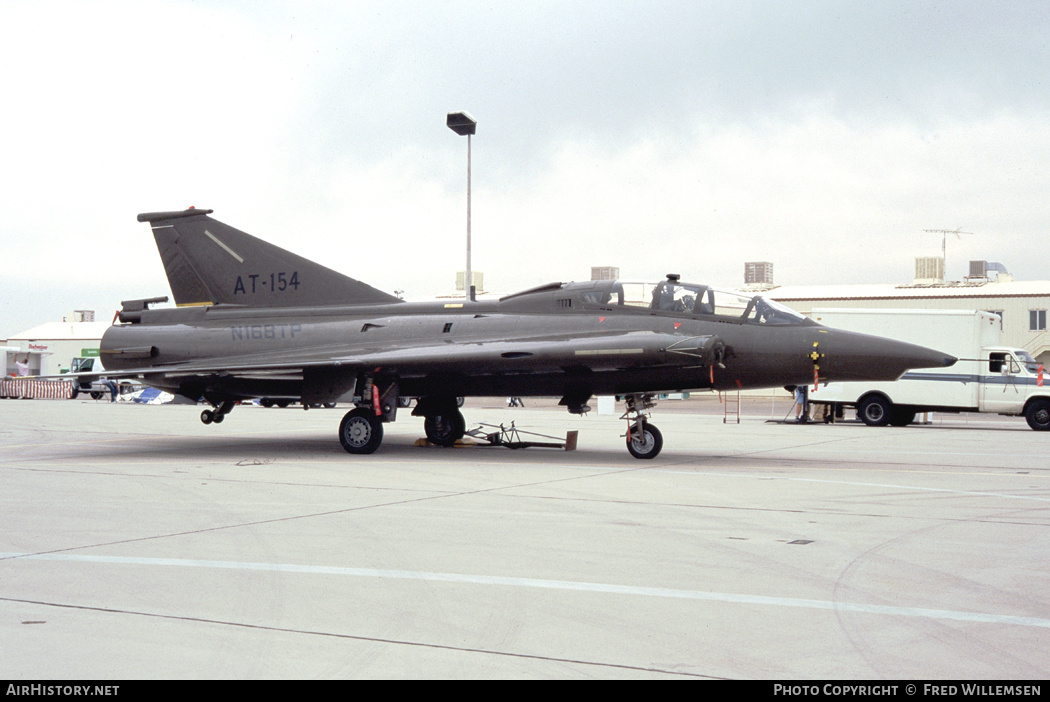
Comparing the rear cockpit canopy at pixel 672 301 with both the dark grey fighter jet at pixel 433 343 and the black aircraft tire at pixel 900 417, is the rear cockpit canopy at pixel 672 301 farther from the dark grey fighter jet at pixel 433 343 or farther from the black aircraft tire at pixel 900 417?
the black aircraft tire at pixel 900 417

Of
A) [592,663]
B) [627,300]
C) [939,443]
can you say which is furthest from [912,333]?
[592,663]

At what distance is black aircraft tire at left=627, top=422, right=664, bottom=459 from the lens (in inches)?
547

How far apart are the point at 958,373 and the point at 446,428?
15.2m

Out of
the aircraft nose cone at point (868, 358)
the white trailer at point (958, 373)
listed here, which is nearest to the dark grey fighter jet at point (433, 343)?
the aircraft nose cone at point (868, 358)

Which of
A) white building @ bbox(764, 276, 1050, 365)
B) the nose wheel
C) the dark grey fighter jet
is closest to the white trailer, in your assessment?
the dark grey fighter jet

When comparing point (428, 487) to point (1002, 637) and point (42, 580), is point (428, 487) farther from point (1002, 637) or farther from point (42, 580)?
point (1002, 637)

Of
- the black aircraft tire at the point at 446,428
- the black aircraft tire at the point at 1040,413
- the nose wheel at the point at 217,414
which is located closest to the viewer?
the nose wheel at the point at 217,414

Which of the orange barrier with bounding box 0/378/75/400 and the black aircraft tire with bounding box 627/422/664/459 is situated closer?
the black aircraft tire with bounding box 627/422/664/459

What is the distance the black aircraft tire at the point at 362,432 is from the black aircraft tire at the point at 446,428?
202 cm

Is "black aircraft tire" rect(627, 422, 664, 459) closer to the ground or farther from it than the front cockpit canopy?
closer to the ground

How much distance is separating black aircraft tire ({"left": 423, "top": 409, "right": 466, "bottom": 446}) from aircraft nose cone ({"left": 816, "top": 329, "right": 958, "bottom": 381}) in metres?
6.80

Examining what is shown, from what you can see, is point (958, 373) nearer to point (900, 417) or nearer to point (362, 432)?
point (900, 417)

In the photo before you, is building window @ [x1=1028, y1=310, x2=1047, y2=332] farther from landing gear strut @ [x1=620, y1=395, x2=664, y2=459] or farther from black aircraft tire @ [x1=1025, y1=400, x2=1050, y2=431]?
landing gear strut @ [x1=620, y1=395, x2=664, y2=459]

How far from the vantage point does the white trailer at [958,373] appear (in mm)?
24266
